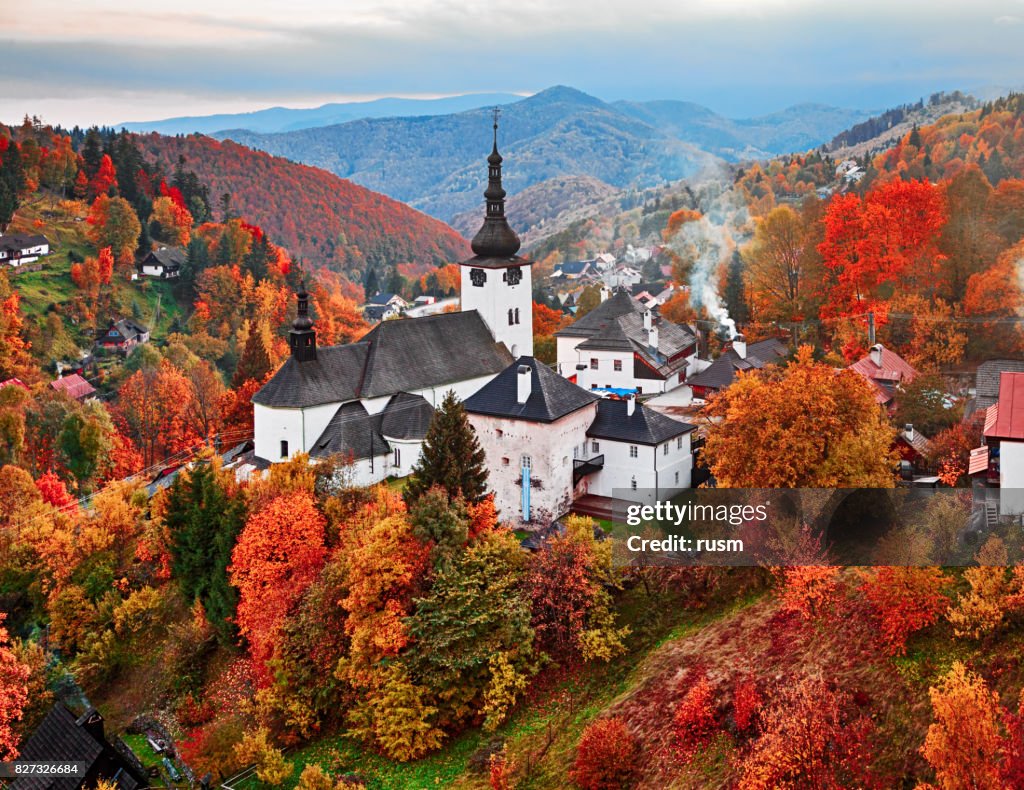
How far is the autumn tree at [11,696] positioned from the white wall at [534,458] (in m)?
17.2

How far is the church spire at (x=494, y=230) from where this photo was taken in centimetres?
5081

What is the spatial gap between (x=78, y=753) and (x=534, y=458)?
670 inches

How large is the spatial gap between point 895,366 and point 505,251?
1930cm

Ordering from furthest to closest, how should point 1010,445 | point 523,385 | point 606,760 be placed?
point 523,385
point 1010,445
point 606,760

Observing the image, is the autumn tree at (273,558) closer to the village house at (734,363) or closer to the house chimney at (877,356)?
the village house at (734,363)

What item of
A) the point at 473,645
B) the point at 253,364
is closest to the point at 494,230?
the point at 253,364

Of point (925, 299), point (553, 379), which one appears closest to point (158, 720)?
point (553, 379)

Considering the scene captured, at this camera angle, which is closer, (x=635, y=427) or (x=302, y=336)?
(x=635, y=427)

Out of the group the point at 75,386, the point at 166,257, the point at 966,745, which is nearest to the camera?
the point at 966,745

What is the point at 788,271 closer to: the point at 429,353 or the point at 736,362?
the point at 736,362

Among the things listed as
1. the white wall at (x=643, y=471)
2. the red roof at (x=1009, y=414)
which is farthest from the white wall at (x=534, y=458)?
the red roof at (x=1009, y=414)

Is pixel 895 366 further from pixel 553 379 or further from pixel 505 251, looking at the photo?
pixel 505 251

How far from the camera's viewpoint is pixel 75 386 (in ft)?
265

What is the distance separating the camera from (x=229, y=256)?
105750 mm
